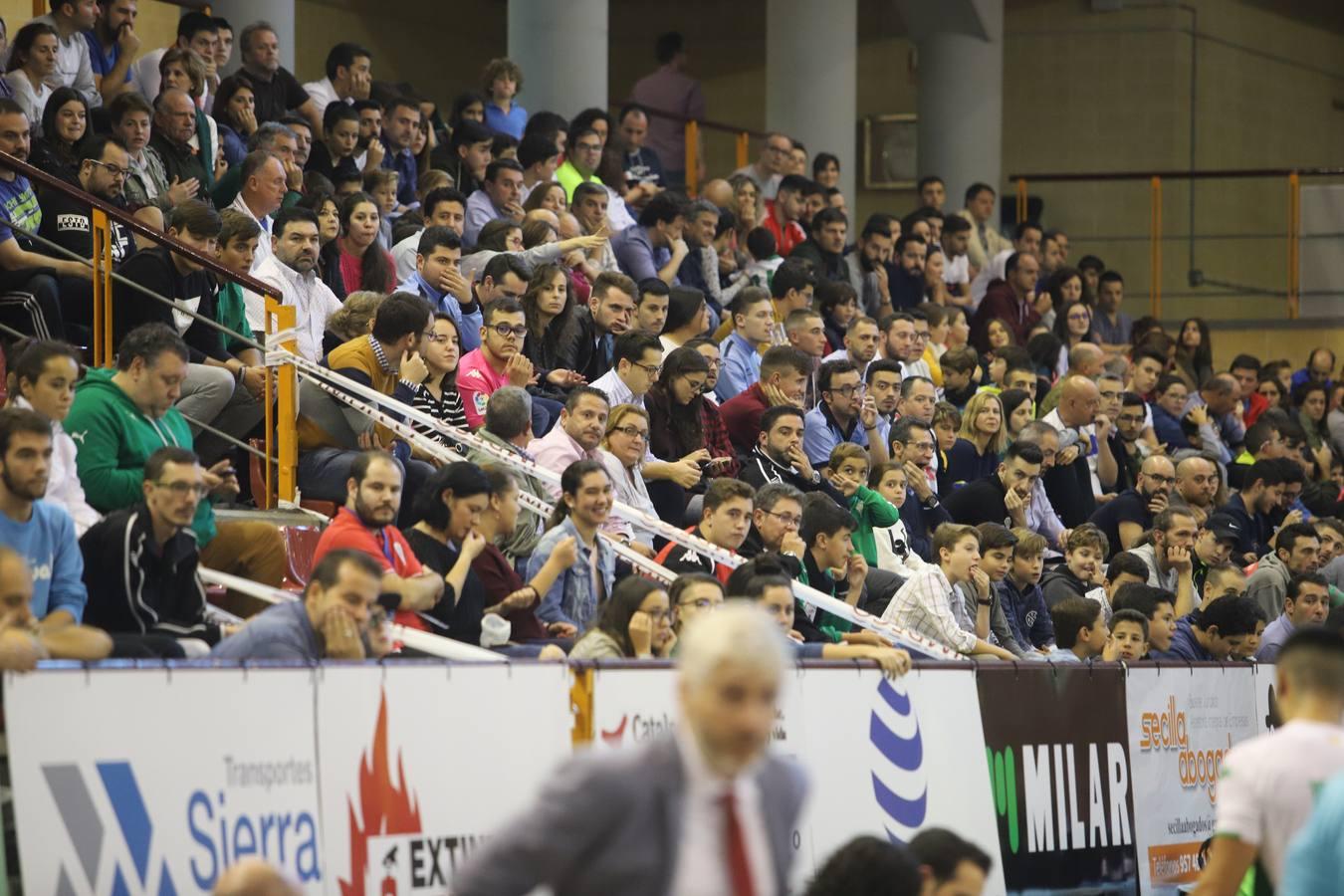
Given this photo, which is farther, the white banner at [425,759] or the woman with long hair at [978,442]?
the woman with long hair at [978,442]

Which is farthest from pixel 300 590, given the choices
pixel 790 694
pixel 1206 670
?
pixel 1206 670

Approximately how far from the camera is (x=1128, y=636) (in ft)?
35.0

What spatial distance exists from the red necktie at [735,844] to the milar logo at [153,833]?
2.43 meters

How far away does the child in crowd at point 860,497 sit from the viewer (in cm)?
1148

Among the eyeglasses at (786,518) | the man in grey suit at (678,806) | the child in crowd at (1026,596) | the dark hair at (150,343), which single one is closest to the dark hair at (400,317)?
the dark hair at (150,343)

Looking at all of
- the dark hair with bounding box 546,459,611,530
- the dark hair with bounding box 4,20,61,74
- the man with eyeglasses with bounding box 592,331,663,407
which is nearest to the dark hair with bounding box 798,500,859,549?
the man with eyeglasses with bounding box 592,331,663,407

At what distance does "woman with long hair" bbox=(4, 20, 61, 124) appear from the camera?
11.8 m

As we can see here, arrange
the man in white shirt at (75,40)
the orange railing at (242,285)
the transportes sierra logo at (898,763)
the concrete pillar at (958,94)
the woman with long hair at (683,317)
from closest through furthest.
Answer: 1. the transportes sierra logo at (898,763)
2. the orange railing at (242,285)
3. the man in white shirt at (75,40)
4. the woman with long hair at (683,317)
5. the concrete pillar at (958,94)

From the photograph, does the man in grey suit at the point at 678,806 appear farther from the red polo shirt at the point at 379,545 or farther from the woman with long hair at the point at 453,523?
the woman with long hair at the point at 453,523

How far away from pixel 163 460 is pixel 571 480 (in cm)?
222

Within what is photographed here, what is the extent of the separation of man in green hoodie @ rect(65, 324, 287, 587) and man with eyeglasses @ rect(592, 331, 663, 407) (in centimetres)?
317

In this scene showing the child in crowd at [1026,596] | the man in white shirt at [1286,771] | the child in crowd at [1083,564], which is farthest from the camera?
the child in crowd at [1083,564]

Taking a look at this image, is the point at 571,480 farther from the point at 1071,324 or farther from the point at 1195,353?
the point at 1195,353

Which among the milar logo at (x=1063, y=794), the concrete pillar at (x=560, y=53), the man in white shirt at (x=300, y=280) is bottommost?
the milar logo at (x=1063, y=794)
